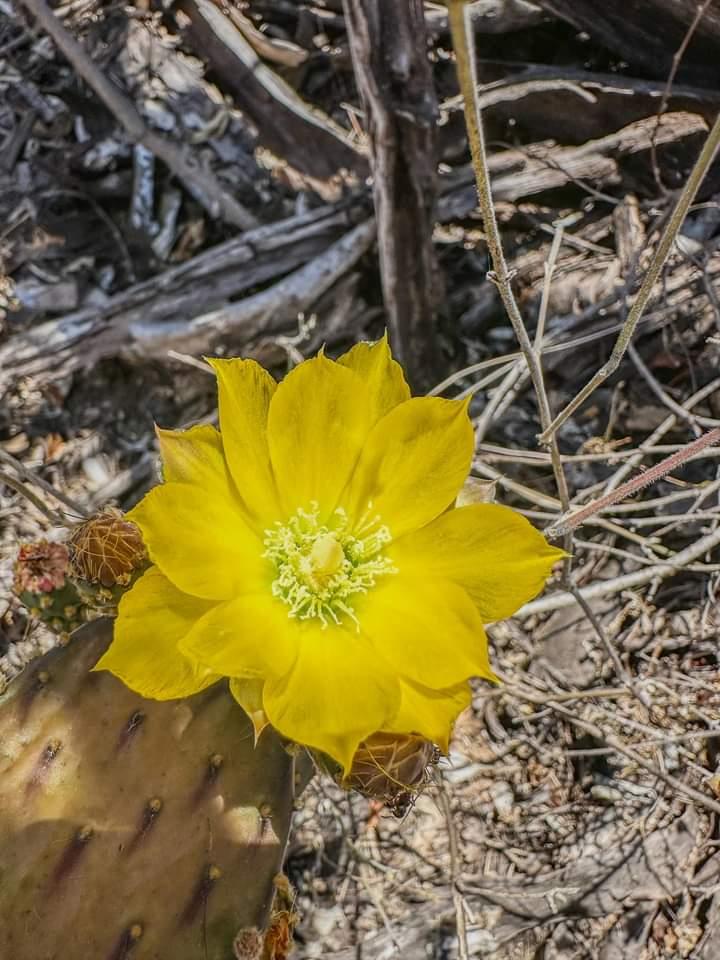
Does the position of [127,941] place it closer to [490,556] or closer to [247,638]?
[247,638]

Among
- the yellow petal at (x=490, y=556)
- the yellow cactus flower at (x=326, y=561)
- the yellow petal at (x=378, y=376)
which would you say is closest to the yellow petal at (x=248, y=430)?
the yellow cactus flower at (x=326, y=561)

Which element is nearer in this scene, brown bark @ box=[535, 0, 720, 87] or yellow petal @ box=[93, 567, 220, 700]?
yellow petal @ box=[93, 567, 220, 700]

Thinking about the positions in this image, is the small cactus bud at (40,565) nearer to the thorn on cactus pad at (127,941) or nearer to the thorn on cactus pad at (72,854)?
the thorn on cactus pad at (72,854)

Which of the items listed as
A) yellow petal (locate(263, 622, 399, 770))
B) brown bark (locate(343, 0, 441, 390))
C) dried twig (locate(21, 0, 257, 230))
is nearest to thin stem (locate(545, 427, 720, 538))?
yellow petal (locate(263, 622, 399, 770))

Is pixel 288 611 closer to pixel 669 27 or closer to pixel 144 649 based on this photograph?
pixel 144 649

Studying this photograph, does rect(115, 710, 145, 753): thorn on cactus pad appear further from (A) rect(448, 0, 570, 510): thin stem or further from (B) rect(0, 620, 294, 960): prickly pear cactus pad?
(A) rect(448, 0, 570, 510): thin stem

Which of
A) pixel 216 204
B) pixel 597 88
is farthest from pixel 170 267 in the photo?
pixel 597 88
